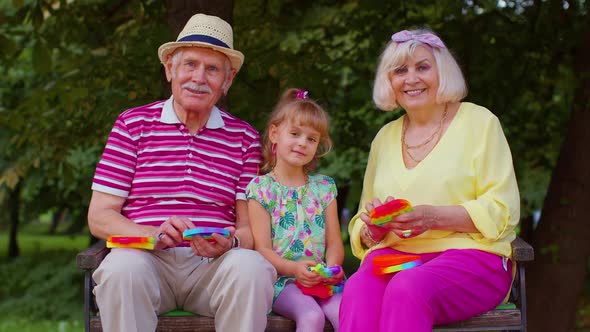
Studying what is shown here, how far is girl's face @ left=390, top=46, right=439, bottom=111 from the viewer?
3709mm

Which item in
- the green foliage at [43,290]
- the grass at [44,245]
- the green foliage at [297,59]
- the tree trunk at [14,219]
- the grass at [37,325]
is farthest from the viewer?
the grass at [44,245]

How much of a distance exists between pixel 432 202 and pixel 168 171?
117cm

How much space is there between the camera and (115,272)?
131 inches

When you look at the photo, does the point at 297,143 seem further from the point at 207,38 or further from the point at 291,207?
the point at 207,38

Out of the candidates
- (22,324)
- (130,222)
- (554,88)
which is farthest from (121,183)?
(22,324)

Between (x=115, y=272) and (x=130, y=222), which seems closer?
(x=115, y=272)

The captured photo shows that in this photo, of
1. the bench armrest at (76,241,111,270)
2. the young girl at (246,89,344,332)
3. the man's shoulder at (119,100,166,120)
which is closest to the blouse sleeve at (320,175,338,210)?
the young girl at (246,89,344,332)

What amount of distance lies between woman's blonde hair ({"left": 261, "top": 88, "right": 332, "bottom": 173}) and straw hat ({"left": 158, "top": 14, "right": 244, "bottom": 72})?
313 millimetres

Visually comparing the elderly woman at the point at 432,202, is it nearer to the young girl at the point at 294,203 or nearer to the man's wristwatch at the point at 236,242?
the young girl at the point at 294,203

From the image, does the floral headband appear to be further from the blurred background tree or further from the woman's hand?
the blurred background tree

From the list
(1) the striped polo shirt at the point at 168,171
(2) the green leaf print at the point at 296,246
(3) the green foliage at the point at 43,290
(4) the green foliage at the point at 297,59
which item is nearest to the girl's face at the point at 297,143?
(1) the striped polo shirt at the point at 168,171

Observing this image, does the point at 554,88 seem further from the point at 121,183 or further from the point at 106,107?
the point at 121,183

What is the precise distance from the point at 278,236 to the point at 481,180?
92cm

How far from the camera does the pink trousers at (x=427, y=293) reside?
3.18m
